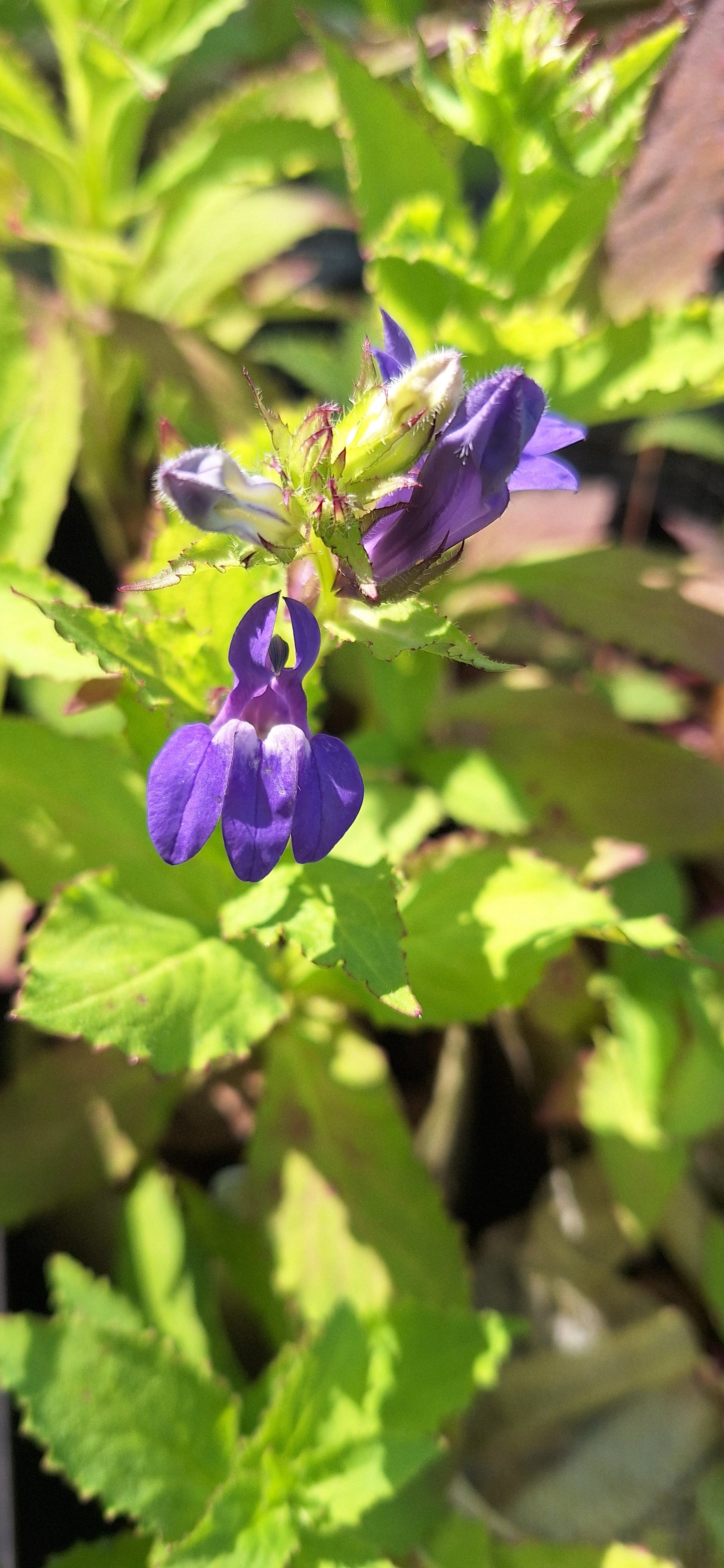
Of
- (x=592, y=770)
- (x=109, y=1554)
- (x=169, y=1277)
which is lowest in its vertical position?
(x=109, y=1554)

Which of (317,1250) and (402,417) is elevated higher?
(402,417)

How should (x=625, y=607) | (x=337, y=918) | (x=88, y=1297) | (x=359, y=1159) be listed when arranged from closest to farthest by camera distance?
(x=337, y=918)
(x=88, y=1297)
(x=359, y=1159)
(x=625, y=607)

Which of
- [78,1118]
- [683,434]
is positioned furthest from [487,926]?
[683,434]

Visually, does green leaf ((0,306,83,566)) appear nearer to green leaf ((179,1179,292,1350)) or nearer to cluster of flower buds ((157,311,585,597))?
cluster of flower buds ((157,311,585,597))

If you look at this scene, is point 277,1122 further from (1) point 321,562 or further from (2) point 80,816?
(1) point 321,562

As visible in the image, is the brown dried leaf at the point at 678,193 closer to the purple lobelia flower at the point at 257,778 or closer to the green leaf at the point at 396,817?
the green leaf at the point at 396,817

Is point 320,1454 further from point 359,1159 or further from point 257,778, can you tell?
point 257,778

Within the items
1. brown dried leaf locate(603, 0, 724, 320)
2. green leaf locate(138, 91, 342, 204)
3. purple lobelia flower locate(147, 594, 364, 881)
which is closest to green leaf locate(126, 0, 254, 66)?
green leaf locate(138, 91, 342, 204)
